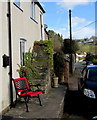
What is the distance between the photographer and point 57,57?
1323 cm

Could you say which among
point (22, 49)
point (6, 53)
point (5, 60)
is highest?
point (22, 49)

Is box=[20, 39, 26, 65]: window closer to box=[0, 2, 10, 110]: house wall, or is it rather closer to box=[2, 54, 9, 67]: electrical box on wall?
box=[0, 2, 10, 110]: house wall

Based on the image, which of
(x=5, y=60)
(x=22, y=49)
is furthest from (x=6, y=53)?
(x=22, y=49)

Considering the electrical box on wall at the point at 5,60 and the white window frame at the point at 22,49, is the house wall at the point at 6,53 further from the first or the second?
the white window frame at the point at 22,49

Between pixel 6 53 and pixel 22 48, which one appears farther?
pixel 22 48

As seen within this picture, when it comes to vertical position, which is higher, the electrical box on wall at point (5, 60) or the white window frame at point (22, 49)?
the white window frame at point (22, 49)

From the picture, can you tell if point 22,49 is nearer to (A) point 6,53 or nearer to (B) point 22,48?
(B) point 22,48

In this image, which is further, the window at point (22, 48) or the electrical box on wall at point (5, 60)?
the window at point (22, 48)

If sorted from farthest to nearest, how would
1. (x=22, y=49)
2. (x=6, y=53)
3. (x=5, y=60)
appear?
1. (x=22, y=49)
2. (x=6, y=53)
3. (x=5, y=60)

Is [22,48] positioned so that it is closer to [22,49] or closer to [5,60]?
[22,49]

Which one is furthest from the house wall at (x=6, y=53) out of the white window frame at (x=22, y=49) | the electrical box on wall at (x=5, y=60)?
the white window frame at (x=22, y=49)

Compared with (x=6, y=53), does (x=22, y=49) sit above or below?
above

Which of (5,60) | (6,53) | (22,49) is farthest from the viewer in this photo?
(22,49)

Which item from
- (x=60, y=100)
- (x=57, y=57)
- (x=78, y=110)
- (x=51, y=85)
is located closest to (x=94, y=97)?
(x=78, y=110)
